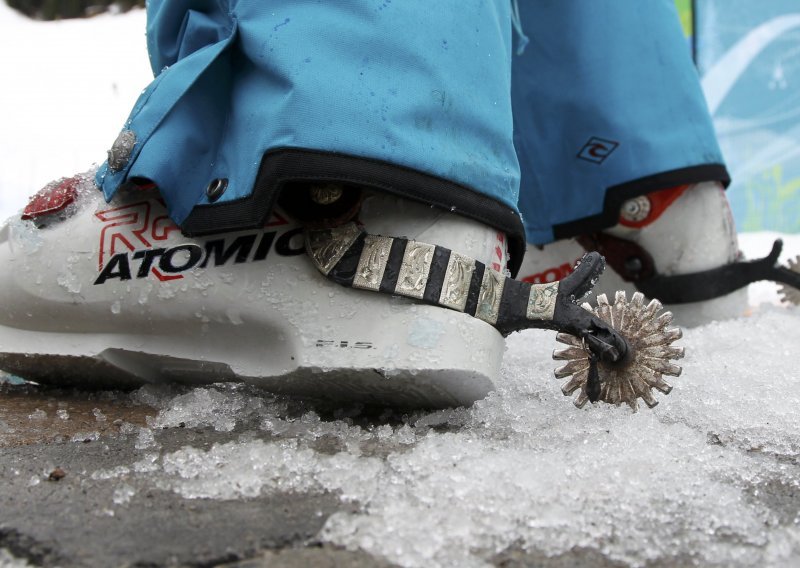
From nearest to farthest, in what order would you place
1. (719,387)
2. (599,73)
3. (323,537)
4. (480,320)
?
(323,537), (480,320), (719,387), (599,73)

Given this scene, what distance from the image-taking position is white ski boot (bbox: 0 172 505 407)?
2.01ft

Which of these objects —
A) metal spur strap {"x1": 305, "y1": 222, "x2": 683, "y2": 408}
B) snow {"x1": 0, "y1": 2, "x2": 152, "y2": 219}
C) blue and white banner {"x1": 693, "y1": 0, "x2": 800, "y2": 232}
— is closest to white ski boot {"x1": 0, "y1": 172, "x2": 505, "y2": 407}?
metal spur strap {"x1": 305, "y1": 222, "x2": 683, "y2": 408}

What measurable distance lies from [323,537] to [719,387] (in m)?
0.46

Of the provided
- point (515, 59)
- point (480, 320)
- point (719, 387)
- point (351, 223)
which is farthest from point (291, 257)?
point (515, 59)

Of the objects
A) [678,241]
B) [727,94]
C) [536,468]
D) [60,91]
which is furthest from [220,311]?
[727,94]

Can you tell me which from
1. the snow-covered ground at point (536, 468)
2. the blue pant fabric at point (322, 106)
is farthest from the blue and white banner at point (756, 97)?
the blue pant fabric at point (322, 106)

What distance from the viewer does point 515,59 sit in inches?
42.4

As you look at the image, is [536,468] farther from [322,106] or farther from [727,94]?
[727,94]

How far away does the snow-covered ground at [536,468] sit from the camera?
0.40m

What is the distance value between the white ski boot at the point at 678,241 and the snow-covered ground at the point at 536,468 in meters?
0.22

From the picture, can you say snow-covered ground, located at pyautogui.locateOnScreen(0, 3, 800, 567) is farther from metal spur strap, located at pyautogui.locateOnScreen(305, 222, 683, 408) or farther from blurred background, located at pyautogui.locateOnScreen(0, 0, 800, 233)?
blurred background, located at pyautogui.locateOnScreen(0, 0, 800, 233)

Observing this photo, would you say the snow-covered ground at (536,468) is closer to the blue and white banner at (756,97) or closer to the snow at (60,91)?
the snow at (60,91)

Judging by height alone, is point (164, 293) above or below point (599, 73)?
below

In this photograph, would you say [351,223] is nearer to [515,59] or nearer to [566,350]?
[566,350]
